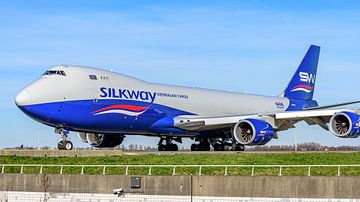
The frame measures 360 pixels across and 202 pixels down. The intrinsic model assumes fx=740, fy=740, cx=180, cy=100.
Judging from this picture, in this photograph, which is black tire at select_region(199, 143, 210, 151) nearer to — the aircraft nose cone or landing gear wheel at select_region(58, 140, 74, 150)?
landing gear wheel at select_region(58, 140, 74, 150)

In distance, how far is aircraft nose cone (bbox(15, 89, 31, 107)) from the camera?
150 feet

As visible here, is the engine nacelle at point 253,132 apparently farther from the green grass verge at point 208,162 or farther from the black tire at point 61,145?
the green grass verge at point 208,162

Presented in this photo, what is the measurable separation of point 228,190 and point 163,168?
18.3 ft

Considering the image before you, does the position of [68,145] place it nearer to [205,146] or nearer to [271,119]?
[271,119]

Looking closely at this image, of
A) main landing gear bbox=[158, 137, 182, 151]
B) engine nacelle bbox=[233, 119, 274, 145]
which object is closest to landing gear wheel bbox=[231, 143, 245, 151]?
engine nacelle bbox=[233, 119, 274, 145]

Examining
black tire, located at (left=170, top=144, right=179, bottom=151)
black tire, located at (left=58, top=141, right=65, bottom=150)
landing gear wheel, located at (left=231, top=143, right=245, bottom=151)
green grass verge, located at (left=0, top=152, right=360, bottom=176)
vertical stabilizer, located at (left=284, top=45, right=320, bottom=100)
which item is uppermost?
vertical stabilizer, located at (left=284, top=45, right=320, bottom=100)

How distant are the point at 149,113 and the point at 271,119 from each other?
27.9ft

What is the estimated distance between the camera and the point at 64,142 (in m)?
47.1

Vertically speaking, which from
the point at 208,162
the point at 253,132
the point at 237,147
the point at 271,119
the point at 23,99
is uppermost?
the point at 23,99

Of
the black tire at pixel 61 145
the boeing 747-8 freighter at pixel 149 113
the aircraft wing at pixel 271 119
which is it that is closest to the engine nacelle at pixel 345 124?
the boeing 747-8 freighter at pixel 149 113

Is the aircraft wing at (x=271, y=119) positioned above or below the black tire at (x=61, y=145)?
above

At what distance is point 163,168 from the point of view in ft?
104

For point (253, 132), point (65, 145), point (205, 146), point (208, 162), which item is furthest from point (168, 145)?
point (208, 162)

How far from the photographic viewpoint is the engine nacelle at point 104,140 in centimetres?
5575
